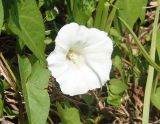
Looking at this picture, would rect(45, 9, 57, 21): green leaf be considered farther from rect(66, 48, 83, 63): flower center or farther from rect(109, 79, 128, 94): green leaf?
rect(109, 79, 128, 94): green leaf

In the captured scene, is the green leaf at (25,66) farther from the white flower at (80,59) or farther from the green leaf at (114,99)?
the green leaf at (114,99)

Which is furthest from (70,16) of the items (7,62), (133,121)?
(133,121)

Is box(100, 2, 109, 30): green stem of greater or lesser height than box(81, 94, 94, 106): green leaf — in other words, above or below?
above

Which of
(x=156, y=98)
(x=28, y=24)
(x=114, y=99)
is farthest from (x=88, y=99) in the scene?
(x=28, y=24)

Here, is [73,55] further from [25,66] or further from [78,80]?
[25,66]

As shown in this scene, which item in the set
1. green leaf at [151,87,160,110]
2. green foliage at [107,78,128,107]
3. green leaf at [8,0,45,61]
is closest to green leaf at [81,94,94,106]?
green foliage at [107,78,128,107]
